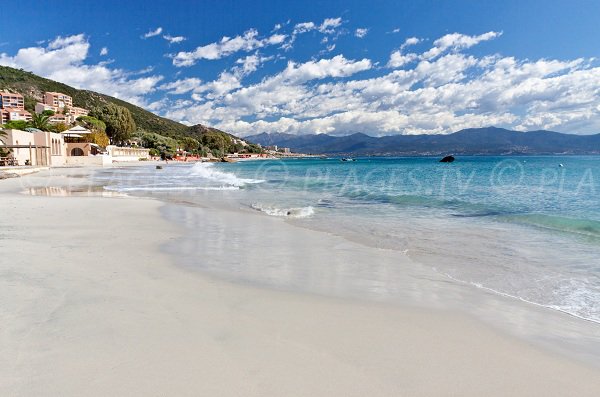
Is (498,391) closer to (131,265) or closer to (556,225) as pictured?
(131,265)

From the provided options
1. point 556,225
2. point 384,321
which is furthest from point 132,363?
point 556,225

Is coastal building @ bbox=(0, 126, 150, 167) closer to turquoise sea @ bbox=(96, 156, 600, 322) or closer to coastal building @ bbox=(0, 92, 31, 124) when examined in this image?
turquoise sea @ bbox=(96, 156, 600, 322)

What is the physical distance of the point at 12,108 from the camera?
114062mm

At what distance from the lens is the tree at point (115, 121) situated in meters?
97.4

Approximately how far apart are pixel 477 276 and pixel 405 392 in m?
3.87

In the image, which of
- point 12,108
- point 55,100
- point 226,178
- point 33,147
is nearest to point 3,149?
point 33,147

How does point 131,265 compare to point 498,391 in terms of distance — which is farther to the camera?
point 131,265

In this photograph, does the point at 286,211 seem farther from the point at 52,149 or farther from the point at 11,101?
the point at 11,101

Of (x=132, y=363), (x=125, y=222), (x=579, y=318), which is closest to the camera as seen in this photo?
(x=132, y=363)

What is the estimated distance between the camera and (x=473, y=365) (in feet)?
10.1

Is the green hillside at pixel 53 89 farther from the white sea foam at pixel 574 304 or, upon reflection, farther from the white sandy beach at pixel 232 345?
the white sea foam at pixel 574 304

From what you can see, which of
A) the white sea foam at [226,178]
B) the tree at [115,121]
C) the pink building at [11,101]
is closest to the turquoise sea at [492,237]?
the white sea foam at [226,178]

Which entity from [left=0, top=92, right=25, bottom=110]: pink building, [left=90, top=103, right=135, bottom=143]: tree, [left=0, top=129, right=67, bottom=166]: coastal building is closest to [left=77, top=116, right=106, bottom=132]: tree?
[left=90, top=103, right=135, bottom=143]: tree

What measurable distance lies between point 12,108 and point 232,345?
141 meters
